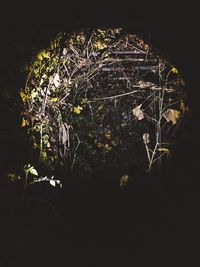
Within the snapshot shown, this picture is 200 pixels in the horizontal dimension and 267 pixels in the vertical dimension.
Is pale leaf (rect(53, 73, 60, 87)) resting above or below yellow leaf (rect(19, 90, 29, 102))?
above

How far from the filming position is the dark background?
2982 mm

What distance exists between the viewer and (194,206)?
127 inches

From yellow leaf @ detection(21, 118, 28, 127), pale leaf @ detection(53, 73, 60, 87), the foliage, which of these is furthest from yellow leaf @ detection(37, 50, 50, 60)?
yellow leaf @ detection(21, 118, 28, 127)

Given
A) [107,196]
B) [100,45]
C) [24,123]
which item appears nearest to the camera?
[24,123]

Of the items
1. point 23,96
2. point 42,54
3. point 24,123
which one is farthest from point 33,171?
point 42,54

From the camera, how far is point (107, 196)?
352cm

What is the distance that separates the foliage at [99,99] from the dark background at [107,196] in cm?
23

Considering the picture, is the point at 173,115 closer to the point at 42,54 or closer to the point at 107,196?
the point at 107,196

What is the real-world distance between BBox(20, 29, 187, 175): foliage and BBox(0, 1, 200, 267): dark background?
226 mm

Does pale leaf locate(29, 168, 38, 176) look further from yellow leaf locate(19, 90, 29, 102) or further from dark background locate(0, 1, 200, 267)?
yellow leaf locate(19, 90, 29, 102)

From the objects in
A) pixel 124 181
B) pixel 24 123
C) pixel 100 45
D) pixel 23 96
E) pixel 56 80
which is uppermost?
pixel 100 45

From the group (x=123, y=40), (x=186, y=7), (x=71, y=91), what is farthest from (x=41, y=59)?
(x=186, y=7)

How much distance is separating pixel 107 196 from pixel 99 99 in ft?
4.23

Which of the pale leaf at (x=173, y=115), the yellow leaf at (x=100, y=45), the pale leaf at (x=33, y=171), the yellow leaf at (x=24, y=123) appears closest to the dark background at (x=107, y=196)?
the yellow leaf at (x=24, y=123)
